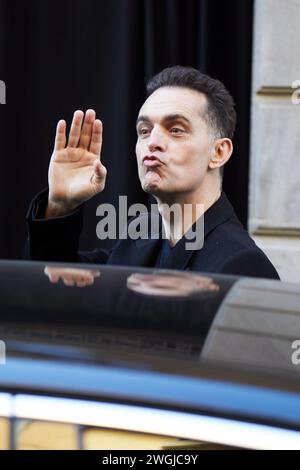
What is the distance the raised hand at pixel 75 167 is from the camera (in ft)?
9.39

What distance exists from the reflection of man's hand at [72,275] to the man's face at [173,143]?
1079mm

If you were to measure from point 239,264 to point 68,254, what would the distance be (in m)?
0.71

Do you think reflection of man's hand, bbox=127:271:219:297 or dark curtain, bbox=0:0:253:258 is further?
dark curtain, bbox=0:0:253:258

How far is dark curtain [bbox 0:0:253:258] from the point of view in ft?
15.4

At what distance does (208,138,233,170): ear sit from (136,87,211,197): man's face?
0.02 m

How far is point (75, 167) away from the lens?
9.58ft

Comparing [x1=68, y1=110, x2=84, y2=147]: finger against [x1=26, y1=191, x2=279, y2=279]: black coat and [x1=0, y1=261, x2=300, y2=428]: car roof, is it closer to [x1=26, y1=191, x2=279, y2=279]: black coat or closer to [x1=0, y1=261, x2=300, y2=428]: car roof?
[x1=26, y1=191, x2=279, y2=279]: black coat

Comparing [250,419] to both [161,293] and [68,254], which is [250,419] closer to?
[161,293]

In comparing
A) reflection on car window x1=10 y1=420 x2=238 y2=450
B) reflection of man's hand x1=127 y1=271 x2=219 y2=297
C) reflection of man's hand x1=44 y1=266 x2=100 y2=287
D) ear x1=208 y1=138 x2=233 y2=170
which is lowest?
reflection on car window x1=10 y1=420 x2=238 y2=450

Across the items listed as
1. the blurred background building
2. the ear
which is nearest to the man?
the ear
